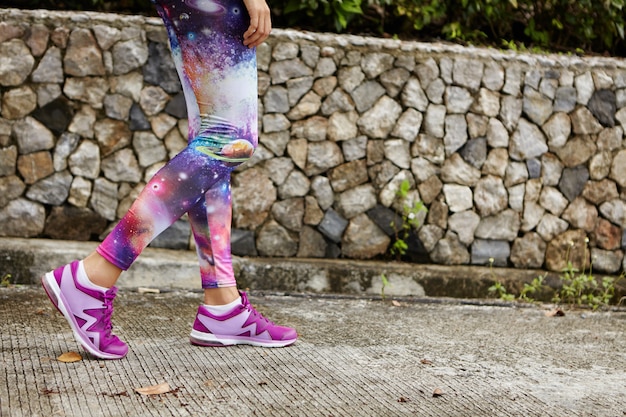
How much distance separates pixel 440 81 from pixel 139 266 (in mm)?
1975

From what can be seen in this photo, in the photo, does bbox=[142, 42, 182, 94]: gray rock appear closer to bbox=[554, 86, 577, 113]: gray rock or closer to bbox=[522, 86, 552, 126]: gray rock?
bbox=[522, 86, 552, 126]: gray rock

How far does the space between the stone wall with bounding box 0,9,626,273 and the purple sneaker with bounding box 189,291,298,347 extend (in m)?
1.69

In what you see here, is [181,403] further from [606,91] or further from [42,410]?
[606,91]

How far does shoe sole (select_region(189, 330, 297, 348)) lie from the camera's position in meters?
2.88

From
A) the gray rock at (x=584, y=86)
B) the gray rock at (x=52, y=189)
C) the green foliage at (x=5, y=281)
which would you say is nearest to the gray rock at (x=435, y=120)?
the gray rock at (x=584, y=86)

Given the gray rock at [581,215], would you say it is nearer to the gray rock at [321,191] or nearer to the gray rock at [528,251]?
the gray rock at [528,251]

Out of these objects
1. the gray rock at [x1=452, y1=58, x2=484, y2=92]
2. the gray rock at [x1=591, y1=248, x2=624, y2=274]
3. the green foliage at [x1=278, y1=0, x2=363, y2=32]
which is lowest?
the gray rock at [x1=591, y1=248, x2=624, y2=274]

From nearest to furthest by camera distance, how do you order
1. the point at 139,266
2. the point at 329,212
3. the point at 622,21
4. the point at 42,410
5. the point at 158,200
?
the point at 42,410, the point at 158,200, the point at 139,266, the point at 329,212, the point at 622,21

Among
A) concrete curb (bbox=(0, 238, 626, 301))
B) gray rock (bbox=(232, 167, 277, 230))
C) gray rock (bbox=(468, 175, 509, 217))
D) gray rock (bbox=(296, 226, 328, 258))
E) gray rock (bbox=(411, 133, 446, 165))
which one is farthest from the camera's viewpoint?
gray rock (bbox=(468, 175, 509, 217))

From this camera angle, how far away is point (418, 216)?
15.7 ft

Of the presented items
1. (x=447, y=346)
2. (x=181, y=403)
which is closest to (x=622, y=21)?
(x=447, y=346)

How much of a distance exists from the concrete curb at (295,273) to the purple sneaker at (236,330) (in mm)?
1302

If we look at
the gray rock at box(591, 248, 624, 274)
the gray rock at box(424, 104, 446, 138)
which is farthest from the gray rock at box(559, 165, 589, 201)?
the gray rock at box(424, 104, 446, 138)

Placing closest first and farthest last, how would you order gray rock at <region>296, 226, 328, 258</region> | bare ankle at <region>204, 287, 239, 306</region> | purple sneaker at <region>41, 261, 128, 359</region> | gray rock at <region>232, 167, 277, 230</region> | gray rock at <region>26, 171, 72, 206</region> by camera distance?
purple sneaker at <region>41, 261, 128, 359</region>
bare ankle at <region>204, 287, 239, 306</region>
gray rock at <region>26, 171, 72, 206</region>
gray rock at <region>232, 167, 277, 230</region>
gray rock at <region>296, 226, 328, 258</region>
